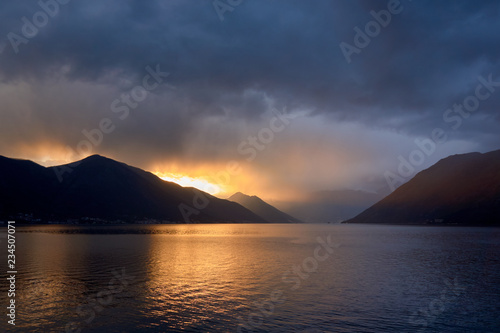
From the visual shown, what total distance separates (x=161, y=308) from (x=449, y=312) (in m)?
36.9

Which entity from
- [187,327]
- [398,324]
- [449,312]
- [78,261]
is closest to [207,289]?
[187,327]

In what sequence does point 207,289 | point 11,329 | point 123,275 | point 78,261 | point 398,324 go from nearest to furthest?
point 11,329, point 398,324, point 207,289, point 123,275, point 78,261

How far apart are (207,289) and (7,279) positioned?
36195mm

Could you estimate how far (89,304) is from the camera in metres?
43.2

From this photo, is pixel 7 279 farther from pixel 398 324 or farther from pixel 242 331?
pixel 398 324

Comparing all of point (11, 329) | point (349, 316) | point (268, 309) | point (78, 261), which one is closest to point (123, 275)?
point (78, 261)

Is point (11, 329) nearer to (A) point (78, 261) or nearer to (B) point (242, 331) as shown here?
(B) point (242, 331)

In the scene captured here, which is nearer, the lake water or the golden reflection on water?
the lake water

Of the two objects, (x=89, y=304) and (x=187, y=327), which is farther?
(x=89, y=304)

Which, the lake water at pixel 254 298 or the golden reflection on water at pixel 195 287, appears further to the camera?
the golden reflection on water at pixel 195 287

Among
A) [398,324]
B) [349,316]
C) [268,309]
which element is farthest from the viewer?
[268,309]

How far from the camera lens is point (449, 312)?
134 ft

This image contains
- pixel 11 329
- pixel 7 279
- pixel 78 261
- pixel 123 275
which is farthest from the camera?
pixel 78 261

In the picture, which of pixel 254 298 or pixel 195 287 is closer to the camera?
pixel 254 298
